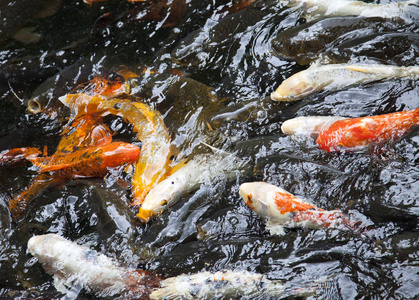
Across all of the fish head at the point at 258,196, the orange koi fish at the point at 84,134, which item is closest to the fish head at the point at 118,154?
the orange koi fish at the point at 84,134

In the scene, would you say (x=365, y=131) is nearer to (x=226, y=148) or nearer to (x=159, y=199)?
(x=226, y=148)

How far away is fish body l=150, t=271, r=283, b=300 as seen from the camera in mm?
2883

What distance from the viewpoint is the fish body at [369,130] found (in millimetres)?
3512

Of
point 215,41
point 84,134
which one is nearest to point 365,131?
point 215,41

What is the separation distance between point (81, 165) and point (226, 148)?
1.45 m

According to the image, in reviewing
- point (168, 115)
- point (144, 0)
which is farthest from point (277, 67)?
point (144, 0)

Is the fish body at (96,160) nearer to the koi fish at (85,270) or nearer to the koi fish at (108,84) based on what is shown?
the koi fish at (85,270)

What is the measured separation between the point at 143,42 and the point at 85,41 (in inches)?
32.7

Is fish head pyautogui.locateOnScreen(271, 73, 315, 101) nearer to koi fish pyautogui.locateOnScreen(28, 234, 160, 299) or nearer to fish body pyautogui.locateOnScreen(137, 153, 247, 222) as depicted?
fish body pyautogui.locateOnScreen(137, 153, 247, 222)

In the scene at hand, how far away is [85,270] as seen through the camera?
328 cm

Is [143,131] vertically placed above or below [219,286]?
above

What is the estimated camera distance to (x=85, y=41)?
550 centimetres

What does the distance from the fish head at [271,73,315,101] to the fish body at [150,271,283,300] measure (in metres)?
1.98

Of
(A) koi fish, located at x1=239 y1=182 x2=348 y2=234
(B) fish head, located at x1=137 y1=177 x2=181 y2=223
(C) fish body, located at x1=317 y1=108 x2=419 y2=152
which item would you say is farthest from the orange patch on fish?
(B) fish head, located at x1=137 y1=177 x2=181 y2=223
